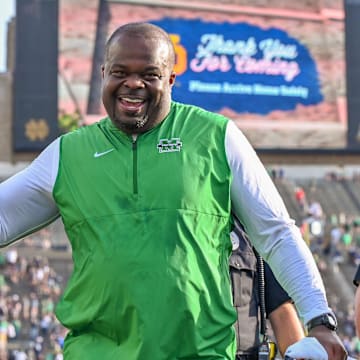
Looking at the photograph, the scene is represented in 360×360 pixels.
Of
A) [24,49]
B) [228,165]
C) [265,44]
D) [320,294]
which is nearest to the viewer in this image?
[320,294]

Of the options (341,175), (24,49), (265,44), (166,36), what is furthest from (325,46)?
(166,36)

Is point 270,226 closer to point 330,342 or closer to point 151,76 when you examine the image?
point 330,342

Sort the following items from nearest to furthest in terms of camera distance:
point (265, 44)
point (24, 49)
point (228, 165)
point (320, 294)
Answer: point (320, 294), point (228, 165), point (24, 49), point (265, 44)

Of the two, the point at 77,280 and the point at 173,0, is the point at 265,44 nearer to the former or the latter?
the point at 173,0

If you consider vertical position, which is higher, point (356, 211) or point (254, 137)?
point (254, 137)

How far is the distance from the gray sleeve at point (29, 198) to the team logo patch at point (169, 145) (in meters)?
0.26

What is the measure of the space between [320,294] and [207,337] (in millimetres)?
271

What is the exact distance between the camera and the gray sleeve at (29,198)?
8.89 feet

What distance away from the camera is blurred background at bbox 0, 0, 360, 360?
1356 inches

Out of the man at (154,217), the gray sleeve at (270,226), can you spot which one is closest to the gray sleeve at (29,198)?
the man at (154,217)

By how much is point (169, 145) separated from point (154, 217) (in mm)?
177

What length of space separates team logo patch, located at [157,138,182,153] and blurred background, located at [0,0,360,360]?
2849cm

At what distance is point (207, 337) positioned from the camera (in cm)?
254

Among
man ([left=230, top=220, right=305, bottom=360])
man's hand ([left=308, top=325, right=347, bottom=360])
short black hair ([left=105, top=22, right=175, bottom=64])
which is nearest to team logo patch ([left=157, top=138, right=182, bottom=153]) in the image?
short black hair ([left=105, top=22, right=175, bottom=64])
